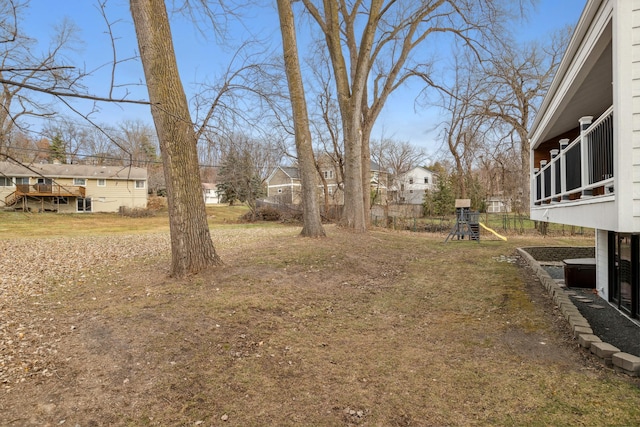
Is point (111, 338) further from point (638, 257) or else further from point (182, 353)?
point (638, 257)

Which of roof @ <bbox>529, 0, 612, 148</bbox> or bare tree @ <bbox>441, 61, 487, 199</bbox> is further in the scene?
bare tree @ <bbox>441, 61, 487, 199</bbox>

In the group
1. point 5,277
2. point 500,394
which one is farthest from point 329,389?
point 5,277

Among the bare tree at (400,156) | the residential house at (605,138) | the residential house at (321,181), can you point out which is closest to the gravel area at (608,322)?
the residential house at (605,138)

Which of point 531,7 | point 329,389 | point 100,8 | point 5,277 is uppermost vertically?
point 531,7

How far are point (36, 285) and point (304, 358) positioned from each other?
17.0 feet

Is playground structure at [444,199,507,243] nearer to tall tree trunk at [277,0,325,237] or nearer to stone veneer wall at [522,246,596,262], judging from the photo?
stone veneer wall at [522,246,596,262]

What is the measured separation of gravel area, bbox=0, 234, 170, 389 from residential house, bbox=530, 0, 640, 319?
5.52 meters

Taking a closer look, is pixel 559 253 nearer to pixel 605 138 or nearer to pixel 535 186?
pixel 535 186

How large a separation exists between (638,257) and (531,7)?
1157 centimetres

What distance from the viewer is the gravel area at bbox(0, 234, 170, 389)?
12.1ft

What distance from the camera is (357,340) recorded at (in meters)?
4.59

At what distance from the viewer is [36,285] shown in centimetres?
636

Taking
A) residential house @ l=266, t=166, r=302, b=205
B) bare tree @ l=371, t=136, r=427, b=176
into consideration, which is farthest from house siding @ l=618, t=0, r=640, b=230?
residential house @ l=266, t=166, r=302, b=205

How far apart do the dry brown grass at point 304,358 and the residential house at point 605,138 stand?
1.46 meters
